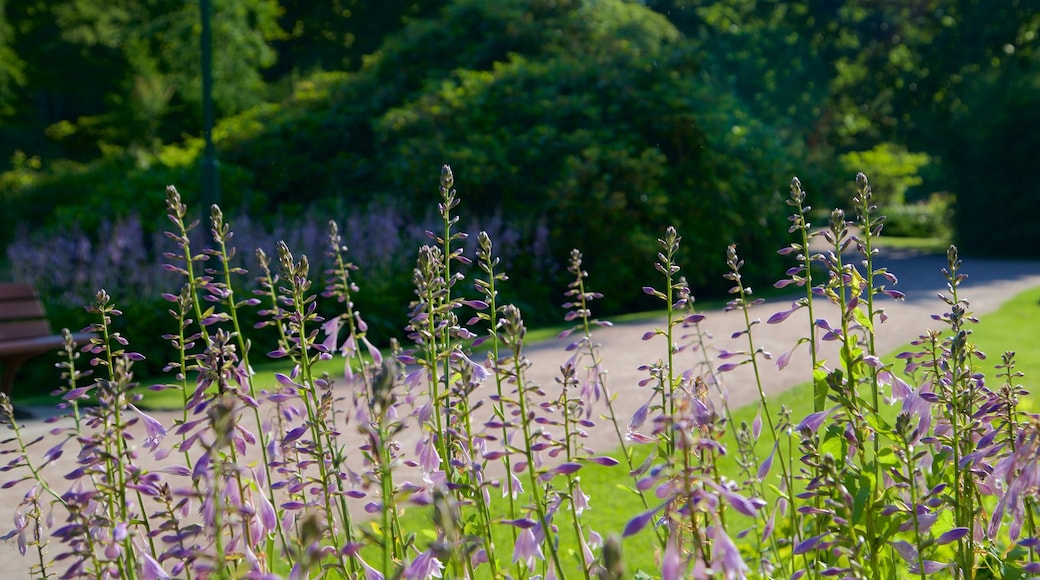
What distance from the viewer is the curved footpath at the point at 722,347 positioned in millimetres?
6070

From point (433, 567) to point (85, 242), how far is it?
9.82 metres

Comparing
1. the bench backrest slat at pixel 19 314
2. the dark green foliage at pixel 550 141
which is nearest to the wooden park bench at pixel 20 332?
the bench backrest slat at pixel 19 314

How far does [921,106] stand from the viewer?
26547 mm

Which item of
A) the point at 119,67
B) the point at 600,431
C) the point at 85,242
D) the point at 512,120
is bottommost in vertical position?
the point at 600,431

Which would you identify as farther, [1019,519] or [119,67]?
[119,67]

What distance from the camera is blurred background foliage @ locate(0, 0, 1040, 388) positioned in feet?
42.5

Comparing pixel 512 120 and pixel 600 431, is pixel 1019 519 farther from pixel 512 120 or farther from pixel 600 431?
pixel 512 120

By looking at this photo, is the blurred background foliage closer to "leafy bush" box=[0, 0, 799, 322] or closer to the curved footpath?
"leafy bush" box=[0, 0, 799, 322]

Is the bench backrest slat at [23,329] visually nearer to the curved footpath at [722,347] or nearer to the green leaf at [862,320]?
the curved footpath at [722,347]

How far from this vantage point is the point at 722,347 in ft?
30.1

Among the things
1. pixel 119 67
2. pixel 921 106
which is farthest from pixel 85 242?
pixel 119 67

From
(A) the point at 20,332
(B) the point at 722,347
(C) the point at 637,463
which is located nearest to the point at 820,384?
(C) the point at 637,463

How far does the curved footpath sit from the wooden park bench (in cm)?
66

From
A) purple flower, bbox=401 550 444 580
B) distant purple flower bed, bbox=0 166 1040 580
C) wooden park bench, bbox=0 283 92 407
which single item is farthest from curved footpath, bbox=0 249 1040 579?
purple flower, bbox=401 550 444 580
